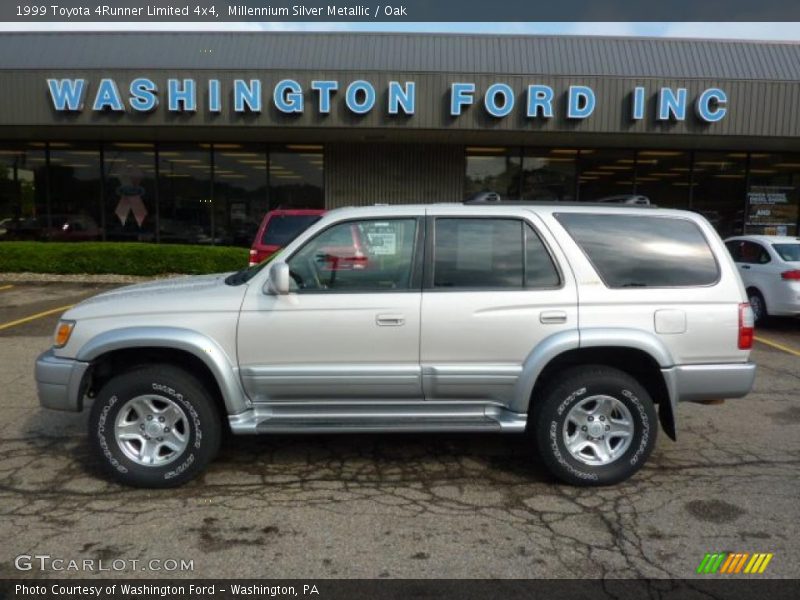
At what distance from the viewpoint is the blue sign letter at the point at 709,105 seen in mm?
13570

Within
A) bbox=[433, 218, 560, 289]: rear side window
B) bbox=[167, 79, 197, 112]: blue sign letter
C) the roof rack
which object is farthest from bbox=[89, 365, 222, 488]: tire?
bbox=[167, 79, 197, 112]: blue sign letter

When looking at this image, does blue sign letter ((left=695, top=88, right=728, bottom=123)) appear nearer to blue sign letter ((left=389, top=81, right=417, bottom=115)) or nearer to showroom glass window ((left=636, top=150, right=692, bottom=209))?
showroom glass window ((left=636, top=150, right=692, bottom=209))

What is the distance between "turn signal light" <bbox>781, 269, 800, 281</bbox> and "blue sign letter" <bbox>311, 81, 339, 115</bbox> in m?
9.20

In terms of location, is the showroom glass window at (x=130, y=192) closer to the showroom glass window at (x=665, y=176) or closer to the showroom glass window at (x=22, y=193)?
the showroom glass window at (x=22, y=193)

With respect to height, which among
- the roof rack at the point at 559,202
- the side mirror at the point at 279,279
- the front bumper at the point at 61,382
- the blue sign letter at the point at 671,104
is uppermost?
the blue sign letter at the point at 671,104

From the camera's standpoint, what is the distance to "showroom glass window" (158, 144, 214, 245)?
55.6 feet

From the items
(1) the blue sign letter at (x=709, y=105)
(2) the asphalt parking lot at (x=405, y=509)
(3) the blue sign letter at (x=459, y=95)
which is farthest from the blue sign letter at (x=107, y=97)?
(1) the blue sign letter at (x=709, y=105)

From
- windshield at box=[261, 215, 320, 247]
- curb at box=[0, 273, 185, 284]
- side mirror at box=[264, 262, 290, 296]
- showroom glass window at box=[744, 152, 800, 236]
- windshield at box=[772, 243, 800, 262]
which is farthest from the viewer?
showroom glass window at box=[744, 152, 800, 236]

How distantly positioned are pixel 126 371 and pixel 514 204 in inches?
110

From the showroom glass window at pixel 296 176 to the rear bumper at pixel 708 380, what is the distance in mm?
14003

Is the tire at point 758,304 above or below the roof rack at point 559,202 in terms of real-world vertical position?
below

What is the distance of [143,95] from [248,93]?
230 centimetres

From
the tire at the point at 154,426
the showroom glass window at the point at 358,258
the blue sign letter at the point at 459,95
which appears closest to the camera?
the tire at the point at 154,426

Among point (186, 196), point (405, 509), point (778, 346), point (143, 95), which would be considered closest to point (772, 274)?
point (778, 346)
